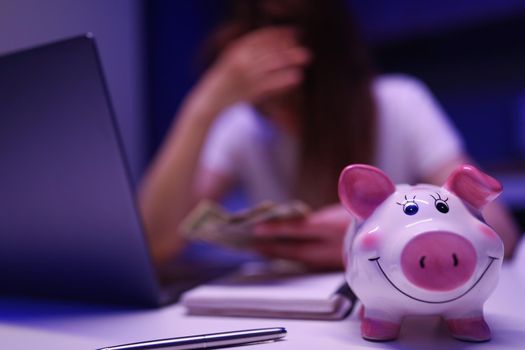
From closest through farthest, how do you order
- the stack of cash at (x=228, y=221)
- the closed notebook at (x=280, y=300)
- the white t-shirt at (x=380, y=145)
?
1. the closed notebook at (x=280, y=300)
2. the stack of cash at (x=228, y=221)
3. the white t-shirt at (x=380, y=145)

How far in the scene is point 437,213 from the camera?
31cm

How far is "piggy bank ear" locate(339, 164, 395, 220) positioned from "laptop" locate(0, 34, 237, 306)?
0.18 m

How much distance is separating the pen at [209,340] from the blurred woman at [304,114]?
558 millimetres

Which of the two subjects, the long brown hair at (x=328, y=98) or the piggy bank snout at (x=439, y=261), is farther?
the long brown hair at (x=328, y=98)

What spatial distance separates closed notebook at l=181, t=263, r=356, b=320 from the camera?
0.41 meters

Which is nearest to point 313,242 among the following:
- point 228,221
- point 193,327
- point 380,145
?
point 228,221

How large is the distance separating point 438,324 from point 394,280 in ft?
0.33

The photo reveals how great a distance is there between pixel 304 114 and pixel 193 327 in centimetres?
67

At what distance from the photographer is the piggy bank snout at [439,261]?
0.95 ft

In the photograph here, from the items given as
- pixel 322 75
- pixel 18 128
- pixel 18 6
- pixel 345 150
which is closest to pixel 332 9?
pixel 322 75

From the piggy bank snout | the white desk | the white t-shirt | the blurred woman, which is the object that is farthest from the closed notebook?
the white t-shirt

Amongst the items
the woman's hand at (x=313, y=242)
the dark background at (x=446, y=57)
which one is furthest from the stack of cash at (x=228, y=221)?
the dark background at (x=446, y=57)

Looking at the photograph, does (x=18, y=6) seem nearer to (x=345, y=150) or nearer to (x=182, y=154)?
(x=182, y=154)

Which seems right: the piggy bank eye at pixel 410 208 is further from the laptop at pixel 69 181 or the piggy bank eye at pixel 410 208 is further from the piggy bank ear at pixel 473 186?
the laptop at pixel 69 181
